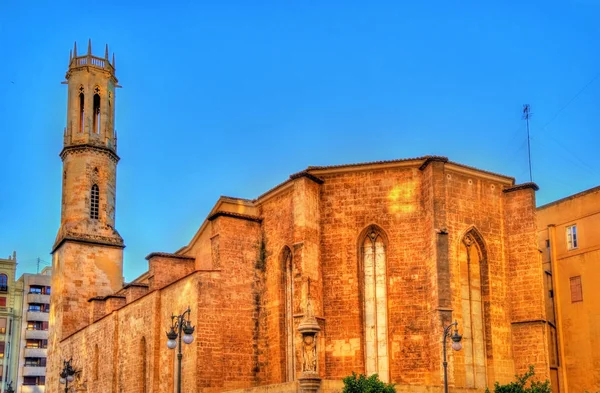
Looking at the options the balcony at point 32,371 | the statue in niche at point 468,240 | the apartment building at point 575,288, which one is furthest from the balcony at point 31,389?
the statue in niche at point 468,240

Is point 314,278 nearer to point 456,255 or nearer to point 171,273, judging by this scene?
point 456,255

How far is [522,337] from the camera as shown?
2725cm

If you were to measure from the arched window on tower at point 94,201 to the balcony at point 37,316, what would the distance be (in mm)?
29312

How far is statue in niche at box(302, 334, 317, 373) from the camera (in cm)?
2522

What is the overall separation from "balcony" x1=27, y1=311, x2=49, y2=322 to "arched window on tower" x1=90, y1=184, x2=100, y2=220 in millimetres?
29312

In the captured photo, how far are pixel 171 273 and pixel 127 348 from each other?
4128 mm

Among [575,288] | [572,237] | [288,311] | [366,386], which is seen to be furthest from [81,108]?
[366,386]

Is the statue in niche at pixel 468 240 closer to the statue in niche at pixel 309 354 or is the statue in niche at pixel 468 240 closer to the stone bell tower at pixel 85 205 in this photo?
the statue in niche at pixel 309 354

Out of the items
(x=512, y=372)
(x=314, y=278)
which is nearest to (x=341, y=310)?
(x=314, y=278)

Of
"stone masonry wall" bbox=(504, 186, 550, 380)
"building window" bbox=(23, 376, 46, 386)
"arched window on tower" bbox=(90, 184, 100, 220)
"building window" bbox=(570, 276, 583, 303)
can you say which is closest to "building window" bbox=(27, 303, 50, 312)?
"building window" bbox=(23, 376, 46, 386)

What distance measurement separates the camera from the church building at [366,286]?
26.3 meters

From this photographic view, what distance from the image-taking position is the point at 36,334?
7169cm

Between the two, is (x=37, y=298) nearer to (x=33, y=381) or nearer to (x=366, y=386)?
(x=33, y=381)

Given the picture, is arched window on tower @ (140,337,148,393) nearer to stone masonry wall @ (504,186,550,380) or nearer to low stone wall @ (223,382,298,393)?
low stone wall @ (223,382,298,393)
